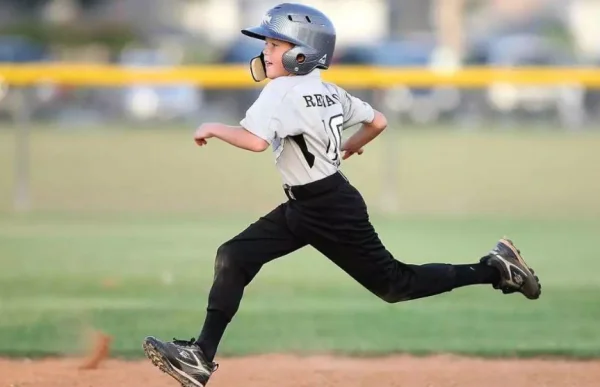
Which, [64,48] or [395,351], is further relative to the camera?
[64,48]

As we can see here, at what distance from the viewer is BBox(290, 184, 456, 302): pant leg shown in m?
6.36

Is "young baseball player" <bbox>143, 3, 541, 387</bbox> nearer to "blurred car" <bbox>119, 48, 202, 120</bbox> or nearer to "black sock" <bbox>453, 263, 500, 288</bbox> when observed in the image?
"black sock" <bbox>453, 263, 500, 288</bbox>

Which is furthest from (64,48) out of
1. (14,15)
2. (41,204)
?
(41,204)

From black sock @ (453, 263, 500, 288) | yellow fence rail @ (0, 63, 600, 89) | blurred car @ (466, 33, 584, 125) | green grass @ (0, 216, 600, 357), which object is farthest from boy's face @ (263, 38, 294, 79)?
blurred car @ (466, 33, 584, 125)

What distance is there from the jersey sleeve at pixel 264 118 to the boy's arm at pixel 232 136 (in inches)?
1.1

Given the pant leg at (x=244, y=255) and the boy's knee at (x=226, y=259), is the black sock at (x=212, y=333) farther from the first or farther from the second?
the boy's knee at (x=226, y=259)

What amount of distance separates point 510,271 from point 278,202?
34.7ft

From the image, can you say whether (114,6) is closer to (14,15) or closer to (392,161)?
(14,15)

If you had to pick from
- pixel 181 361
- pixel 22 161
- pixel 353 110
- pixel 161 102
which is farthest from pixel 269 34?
pixel 161 102

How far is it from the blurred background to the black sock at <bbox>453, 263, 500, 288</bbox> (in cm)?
138

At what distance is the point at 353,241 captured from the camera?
6.39 m

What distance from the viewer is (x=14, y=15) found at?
5291cm

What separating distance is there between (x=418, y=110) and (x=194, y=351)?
27.7 m

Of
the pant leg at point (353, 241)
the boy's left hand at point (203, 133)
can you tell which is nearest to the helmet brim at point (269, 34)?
the boy's left hand at point (203, 133)
